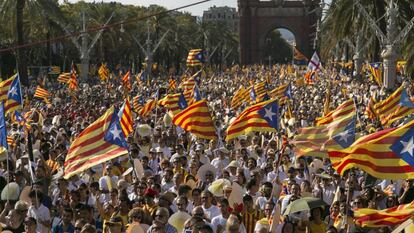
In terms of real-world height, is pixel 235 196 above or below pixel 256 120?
below

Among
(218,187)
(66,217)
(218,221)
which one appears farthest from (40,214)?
(218,187)

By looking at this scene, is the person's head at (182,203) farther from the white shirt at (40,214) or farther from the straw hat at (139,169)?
the straw hat at (139,169)

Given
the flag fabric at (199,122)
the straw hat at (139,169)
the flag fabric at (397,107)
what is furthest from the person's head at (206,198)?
the flag fabric at (397,107)

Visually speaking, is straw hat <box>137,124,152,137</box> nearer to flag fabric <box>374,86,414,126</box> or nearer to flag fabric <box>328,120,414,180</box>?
flag fabric <box>374,86,414,126</box>

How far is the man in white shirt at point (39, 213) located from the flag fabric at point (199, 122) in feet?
19.5

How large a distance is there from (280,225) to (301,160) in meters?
4.18

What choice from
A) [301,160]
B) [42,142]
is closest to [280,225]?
[301,160]

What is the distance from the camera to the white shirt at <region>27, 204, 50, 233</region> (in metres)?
9.74

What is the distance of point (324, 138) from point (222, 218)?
2.63 metres

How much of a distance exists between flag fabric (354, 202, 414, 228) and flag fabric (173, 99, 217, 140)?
7430 mm

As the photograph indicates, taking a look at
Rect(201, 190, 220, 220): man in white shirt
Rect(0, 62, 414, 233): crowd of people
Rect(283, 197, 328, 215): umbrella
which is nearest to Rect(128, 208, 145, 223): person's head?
Rect(0, 62, 414, 233): crowd of people

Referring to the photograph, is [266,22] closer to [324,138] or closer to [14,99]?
[14,99]

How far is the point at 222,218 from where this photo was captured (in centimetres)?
935

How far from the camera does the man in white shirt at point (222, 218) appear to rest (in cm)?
926
